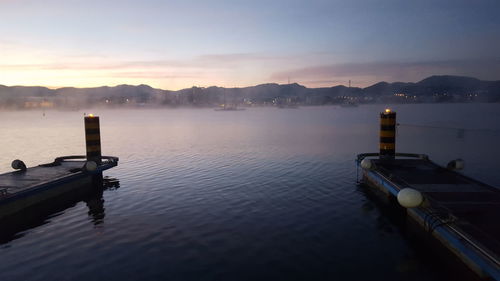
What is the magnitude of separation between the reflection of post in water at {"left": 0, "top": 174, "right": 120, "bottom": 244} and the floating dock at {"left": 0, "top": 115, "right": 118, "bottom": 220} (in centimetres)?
22

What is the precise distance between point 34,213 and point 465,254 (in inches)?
649

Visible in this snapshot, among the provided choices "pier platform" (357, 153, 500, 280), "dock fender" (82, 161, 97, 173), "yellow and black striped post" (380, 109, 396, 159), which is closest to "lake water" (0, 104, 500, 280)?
"pier platform" (357, 153, 500, 280)

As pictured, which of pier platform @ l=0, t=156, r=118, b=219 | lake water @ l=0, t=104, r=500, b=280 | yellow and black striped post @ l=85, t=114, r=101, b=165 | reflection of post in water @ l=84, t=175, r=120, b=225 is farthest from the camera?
yellow and black striped post @ l=85, t=114, r=101, b=165

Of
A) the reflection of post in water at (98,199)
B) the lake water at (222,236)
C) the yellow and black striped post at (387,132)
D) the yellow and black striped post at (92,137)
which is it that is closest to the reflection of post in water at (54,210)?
the reflection of post in water at (98,199)

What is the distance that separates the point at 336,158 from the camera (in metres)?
32.2

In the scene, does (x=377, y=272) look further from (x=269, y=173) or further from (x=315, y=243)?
(x=269, y=173)

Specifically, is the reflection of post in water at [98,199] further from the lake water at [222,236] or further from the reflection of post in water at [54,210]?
A: the lake water at [222,236]

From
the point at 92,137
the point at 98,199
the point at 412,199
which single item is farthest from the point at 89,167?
the point at 412,199

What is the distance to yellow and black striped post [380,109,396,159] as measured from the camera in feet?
63.7

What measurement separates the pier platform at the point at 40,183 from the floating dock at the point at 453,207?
1482 cm

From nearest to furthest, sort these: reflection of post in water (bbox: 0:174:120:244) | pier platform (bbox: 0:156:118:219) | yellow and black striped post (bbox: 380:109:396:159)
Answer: reflection of post in water (bbox: 0:174:120:244) → pier platform (bbox: 0:156:118:219) → yellow and black striped post (bbox: 380:109:396:159)

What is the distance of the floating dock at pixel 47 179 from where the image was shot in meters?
14.0

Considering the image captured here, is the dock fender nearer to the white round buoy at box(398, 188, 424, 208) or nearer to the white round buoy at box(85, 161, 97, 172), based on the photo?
the white round buoy at box(85, 161, 97, 172)

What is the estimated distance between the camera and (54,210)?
16.0 m
